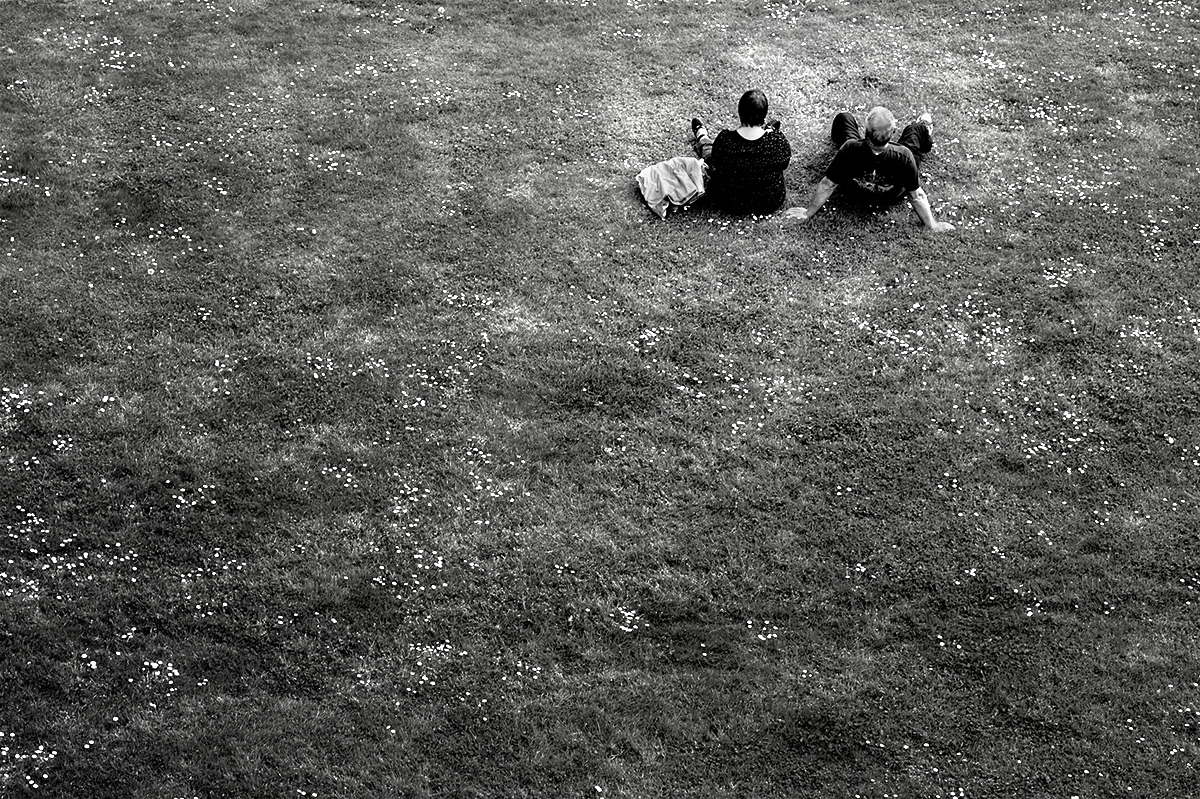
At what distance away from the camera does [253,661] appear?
30.7ft

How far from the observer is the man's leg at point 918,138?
14.5 metres

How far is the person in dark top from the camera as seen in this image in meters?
13.8

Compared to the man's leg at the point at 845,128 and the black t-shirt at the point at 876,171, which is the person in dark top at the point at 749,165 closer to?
the black t-shirt at the point at 876,171

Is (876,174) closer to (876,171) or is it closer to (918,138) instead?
(876,171)

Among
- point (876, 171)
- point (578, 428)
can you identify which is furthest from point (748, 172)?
point (578, 428)

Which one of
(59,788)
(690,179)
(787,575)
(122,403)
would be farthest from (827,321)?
(59,788)

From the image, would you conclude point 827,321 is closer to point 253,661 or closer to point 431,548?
point 431,548

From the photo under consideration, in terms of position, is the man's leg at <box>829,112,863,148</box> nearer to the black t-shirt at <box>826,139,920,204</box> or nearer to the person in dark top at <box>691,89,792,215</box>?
the black t-shirt at <box>826,139,920,204</box>

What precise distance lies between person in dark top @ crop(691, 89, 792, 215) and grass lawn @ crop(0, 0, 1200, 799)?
0.88 feet

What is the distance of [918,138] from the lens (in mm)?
14523

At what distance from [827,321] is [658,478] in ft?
10.2

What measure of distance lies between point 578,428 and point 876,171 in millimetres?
5428

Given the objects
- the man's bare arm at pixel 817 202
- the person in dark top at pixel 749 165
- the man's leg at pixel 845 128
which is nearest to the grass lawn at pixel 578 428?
the man's bare arm at pixel 817 202

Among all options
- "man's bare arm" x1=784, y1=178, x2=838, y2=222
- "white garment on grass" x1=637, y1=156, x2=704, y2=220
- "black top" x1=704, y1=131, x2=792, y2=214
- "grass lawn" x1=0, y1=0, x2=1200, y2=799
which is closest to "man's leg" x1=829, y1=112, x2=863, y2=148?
"grass lawn" x1=0, y1=0, x2=1200, y2=799
